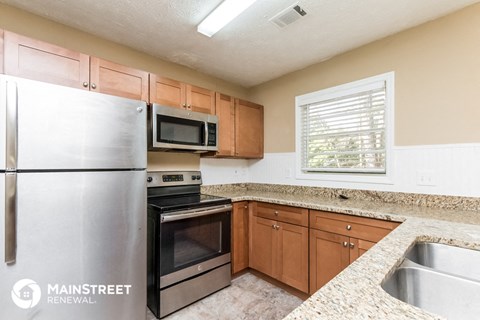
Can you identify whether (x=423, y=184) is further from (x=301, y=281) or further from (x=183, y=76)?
(x=183, y=76)

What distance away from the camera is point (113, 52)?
2137 millimetres

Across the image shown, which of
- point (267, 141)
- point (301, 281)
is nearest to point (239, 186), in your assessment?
point (267, 141)

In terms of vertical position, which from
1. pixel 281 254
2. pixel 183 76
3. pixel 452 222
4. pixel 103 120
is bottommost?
pixel 281 254

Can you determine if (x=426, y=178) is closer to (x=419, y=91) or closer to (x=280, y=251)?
(x=419, y=91)

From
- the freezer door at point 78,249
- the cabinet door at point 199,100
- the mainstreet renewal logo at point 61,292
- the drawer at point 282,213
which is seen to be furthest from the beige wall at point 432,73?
the mainstreet renewal logo at point 61,292

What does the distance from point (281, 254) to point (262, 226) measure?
33 cm

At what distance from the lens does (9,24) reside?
166cm

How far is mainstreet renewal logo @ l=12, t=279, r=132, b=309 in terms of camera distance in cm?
116

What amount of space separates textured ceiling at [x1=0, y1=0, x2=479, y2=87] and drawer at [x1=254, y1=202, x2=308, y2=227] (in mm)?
1575

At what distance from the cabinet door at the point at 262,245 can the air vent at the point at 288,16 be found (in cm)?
181

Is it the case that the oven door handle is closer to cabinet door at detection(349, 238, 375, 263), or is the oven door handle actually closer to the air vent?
cabinet door at detection(349, 238, 375, 263)

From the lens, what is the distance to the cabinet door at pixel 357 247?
1670mm

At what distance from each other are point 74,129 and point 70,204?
1.44ft

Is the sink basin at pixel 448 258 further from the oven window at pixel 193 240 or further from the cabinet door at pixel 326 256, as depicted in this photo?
the oven window at pixel 193 240
